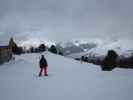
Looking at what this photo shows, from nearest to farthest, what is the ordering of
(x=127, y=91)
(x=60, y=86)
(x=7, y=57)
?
(x=127, y=91)
(x=60, y=86)
(x=7, y=57)

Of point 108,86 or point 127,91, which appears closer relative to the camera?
point 127,91

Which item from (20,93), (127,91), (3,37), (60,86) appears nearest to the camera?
(127,91)

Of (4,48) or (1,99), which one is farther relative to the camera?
(4,48)

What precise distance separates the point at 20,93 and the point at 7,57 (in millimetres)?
30620

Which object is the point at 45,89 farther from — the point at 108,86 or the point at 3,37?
the point at 3,37

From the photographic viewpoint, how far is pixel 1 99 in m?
13.7

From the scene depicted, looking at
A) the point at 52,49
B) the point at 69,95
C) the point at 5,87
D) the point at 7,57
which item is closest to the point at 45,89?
the point at 69,95

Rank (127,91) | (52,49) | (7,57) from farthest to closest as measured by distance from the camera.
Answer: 1. (52,49)
2. (7,57)
3. (127,91)

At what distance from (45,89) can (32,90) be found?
0.91 m

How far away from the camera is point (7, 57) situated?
44250mm

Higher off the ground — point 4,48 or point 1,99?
point 4,48

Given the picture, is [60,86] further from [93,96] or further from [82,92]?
[93,96]

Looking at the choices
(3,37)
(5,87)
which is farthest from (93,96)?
(3,37)

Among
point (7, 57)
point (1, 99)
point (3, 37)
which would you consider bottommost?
point (1, 99)
